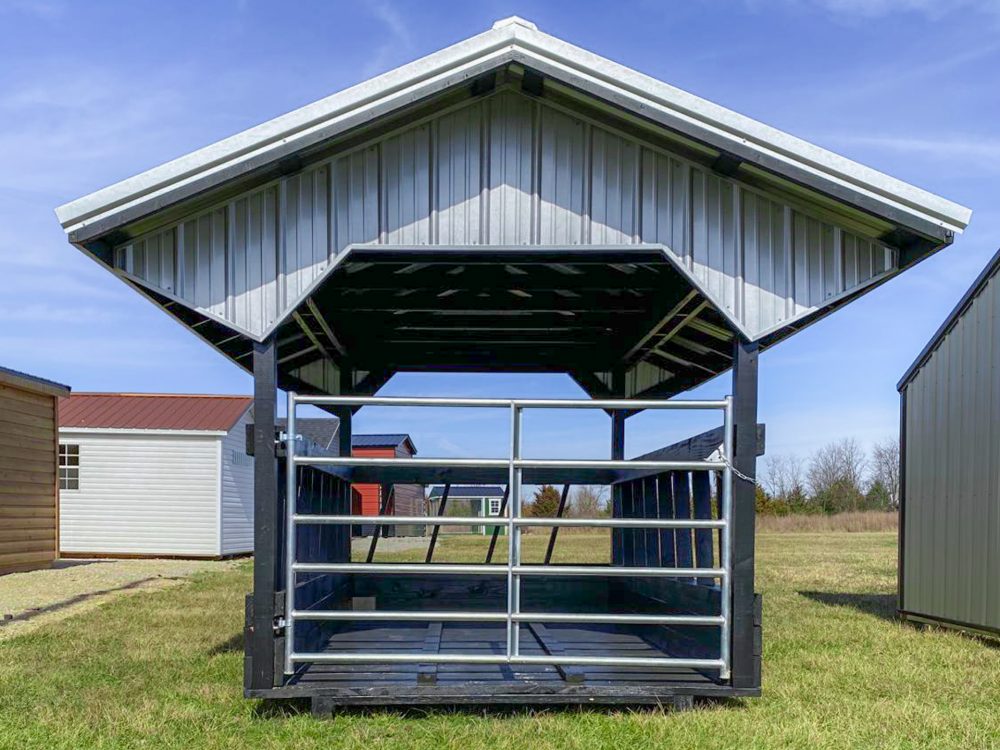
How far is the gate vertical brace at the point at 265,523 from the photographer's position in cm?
534

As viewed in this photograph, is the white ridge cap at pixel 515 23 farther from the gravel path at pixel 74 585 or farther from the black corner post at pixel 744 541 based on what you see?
the gravel path at pixel 74 585

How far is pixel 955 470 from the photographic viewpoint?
952 cm

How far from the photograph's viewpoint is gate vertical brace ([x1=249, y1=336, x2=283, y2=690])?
534 cm

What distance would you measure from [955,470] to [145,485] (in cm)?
1817

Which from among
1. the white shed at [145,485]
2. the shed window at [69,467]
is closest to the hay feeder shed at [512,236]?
the white shed at [145,485]

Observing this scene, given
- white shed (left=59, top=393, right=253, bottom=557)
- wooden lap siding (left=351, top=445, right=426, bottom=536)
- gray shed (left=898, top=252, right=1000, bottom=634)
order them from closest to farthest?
gray shed (left=898, top=252, right=1000, bottom=634), white shed (left=59, top=393, right=253, bottom=557), wooden lap siding (left=351, top=445, right=426, bottom=536)

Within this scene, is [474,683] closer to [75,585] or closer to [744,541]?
[744,541]

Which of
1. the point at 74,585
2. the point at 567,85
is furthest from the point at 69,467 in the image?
the point at 567,85

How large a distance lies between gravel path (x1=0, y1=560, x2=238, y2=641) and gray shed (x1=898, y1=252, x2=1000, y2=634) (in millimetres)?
9464

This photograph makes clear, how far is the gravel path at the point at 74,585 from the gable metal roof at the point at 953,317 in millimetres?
9949

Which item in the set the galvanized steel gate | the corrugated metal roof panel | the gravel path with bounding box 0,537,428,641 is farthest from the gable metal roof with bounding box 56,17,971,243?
the corrugated metal roof panel

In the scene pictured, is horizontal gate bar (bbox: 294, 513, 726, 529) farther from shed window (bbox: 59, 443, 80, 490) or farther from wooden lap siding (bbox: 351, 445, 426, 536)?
wooden lap siding (bbox: 351, 445, 426, 536)

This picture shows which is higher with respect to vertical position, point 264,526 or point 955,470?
point 955,470

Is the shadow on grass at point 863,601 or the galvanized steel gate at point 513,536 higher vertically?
the galvanized steel gate at point 513,536
